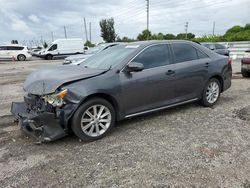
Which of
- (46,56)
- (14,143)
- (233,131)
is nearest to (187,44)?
(233,131)

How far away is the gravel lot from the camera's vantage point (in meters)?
2.98

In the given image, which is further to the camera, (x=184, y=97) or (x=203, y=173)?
(x=184, y=97)

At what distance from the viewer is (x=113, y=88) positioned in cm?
421

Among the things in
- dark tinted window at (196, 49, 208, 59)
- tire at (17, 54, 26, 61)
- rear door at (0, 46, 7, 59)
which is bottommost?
tire at (17, 54, 26, 61)

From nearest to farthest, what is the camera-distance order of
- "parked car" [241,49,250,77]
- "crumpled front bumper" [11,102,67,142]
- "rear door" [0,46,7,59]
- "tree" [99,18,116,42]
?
"crumpled front bumper" [11,102,67,142]
"parked car" [241,49,250,77]
"rear door" [0,46,7,59]
"tree" [99,18,116,42]

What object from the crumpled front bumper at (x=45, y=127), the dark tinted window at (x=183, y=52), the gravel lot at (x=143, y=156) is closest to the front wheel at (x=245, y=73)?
the dark tinted window at (x=183, y=52)

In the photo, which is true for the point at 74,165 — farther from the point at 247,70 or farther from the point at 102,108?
the point at 247,70

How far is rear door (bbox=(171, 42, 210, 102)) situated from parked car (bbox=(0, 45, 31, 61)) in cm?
2798

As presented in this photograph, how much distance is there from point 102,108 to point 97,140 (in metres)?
0.53

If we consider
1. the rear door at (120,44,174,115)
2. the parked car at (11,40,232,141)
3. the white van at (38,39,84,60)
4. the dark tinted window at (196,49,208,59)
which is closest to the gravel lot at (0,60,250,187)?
the parked car at (11,40,232,141)

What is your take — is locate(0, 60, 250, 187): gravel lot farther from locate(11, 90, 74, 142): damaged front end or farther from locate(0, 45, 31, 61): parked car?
locate(0, 45, 31, 61): parked car

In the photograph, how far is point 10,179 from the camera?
3057 millimetres

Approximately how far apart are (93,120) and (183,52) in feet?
8.26

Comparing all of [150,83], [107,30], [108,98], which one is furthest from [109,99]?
[107,30]
